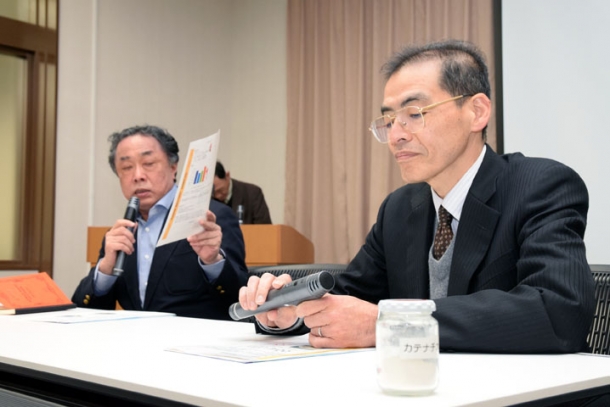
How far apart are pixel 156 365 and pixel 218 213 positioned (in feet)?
5.08

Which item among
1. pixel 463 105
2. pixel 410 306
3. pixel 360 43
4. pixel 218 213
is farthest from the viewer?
pixel 360 43

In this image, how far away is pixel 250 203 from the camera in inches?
233

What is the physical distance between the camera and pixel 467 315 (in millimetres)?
1201

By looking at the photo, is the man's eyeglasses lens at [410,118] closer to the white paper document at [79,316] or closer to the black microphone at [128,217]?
the white paper document at [79,316]

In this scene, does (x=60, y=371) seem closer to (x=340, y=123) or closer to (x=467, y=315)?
(x=467, y=315)

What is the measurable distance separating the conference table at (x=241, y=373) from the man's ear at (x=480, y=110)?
0.69m

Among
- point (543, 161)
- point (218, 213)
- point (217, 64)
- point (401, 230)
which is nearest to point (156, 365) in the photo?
point (401, 230)

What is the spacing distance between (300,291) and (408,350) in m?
0.42

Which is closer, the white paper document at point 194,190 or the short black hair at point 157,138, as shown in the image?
the white paper document at point 194,190

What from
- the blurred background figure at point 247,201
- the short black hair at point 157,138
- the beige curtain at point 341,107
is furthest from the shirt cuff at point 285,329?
the blurred background figure at point 247,201

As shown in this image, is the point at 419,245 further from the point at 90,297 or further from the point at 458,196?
the point at 90,297

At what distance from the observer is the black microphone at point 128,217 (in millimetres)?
2359

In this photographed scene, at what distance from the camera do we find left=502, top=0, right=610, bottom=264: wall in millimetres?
3805

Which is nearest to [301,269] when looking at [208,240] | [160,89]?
[208,240]
